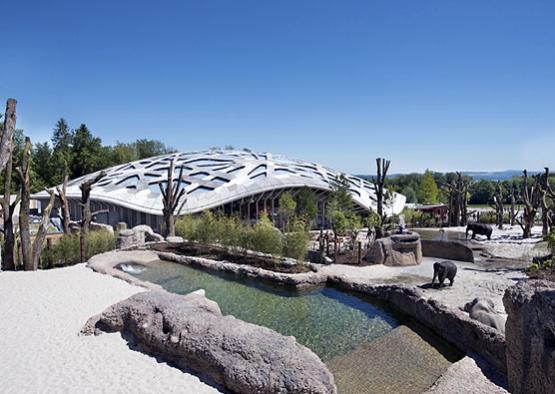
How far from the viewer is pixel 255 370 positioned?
541 centimetres

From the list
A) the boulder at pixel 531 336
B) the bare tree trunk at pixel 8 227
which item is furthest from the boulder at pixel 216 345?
the bare tree trunk at pixel 8 227

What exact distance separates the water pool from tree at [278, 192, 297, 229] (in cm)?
1164

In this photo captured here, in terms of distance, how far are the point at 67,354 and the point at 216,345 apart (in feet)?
8.76

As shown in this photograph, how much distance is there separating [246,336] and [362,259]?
10854 mm

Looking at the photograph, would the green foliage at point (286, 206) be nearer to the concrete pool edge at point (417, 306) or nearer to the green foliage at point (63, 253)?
the concrete pool edge at point (417, 306)

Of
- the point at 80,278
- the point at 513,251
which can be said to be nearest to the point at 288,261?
the point at 80,278

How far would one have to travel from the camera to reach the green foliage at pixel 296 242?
575 inches

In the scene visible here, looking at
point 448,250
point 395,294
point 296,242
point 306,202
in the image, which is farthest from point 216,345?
point 306,202

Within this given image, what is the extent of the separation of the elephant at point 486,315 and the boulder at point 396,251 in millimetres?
6747

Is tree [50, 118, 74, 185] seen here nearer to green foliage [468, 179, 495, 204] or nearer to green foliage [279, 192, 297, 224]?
green foliage [279, 192, 297, 224]

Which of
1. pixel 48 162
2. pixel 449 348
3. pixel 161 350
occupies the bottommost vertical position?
pixel 449 348

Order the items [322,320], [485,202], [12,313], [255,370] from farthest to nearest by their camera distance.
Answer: [485,202]
[322,320]
[12,313]
[255,370]

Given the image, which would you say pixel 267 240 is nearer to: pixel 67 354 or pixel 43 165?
pixel 67 354

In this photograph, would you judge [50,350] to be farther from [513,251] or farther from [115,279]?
[513,251]
